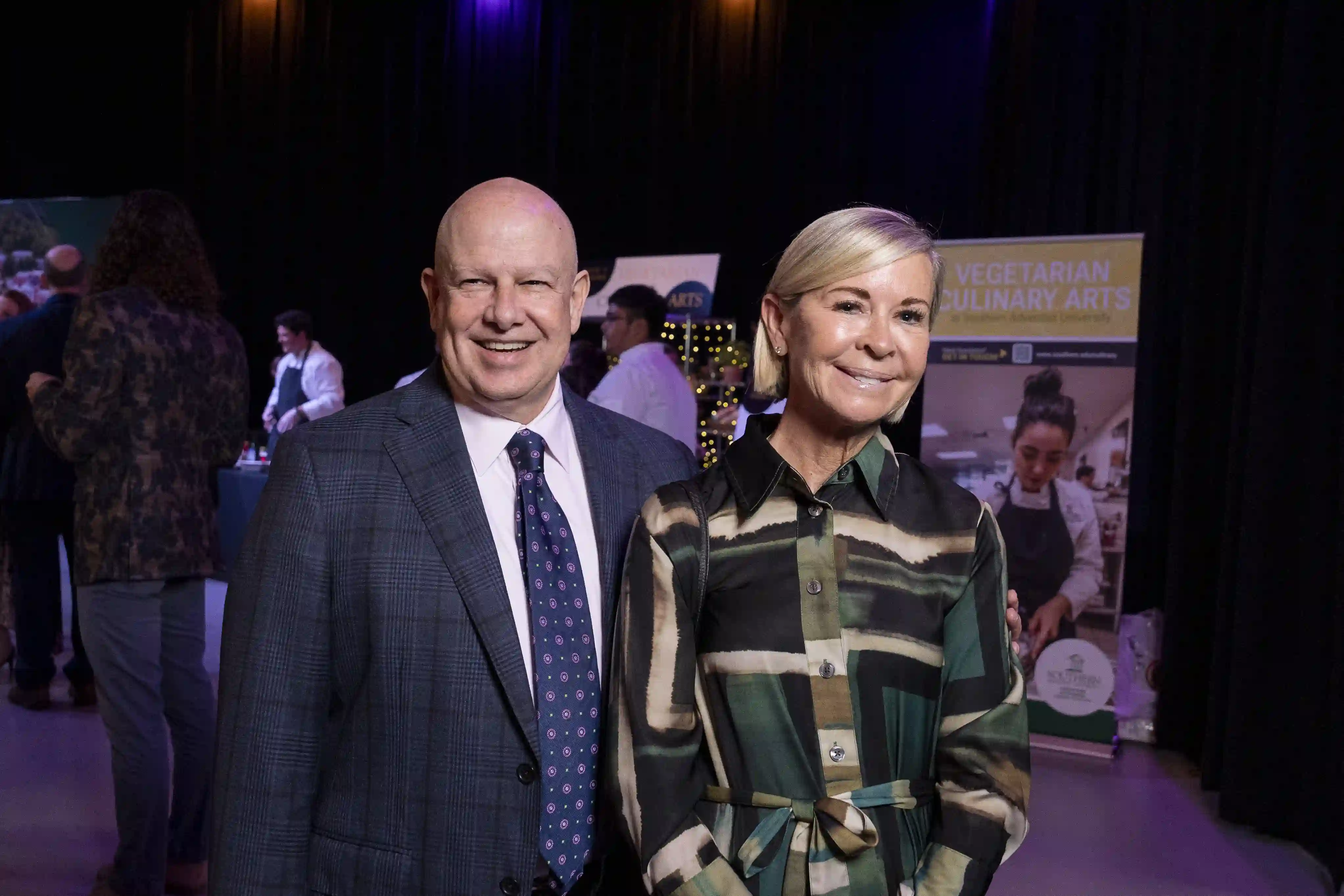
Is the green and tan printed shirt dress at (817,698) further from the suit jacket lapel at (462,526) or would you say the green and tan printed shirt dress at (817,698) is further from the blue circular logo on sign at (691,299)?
the blue circular logo on sign at (691,299)

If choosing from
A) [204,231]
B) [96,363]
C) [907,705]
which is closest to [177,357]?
[96,363]

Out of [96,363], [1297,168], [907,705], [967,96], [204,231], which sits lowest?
[907,705]

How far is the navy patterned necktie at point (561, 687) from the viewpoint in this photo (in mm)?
1372

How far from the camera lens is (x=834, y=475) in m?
1.34

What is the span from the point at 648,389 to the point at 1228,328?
2.49 metres

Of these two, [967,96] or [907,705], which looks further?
[967,96]

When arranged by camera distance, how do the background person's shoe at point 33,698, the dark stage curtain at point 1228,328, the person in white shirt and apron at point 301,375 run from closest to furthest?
the dark stage curtain at point 1228,328 < the background person's shoe at point 33,698 < the person in white shirt and apron at point 301,375

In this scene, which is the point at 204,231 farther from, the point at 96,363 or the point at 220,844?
the point at 220,844

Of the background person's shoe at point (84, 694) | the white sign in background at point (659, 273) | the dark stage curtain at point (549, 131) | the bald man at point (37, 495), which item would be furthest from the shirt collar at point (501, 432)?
the white sign in background at point (659, 273)

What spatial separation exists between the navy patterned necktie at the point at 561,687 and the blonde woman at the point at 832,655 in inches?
3.5

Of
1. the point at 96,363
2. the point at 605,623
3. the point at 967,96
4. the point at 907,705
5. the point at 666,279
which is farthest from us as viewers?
the point at 666,279

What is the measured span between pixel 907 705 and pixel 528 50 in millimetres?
9543

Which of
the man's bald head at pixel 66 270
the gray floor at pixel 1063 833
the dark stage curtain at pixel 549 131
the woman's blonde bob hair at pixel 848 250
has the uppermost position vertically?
the dark stage curtain at pixel 549 131

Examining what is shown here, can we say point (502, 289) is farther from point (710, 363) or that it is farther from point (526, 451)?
point (710, 363)
